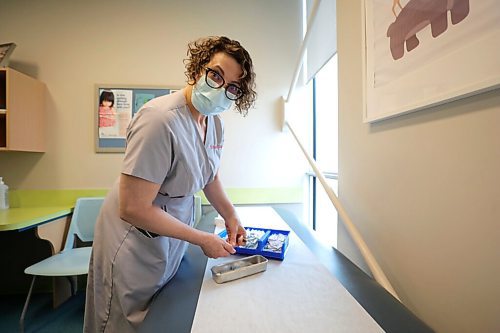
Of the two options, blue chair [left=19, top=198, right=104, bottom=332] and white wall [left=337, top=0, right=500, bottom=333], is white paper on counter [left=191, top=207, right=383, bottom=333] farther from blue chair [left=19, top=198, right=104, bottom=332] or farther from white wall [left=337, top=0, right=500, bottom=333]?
blue chair [left=19, top=198, right=104, bottom=332]

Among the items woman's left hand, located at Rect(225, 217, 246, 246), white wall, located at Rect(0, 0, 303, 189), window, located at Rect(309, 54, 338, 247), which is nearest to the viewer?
woman's left hand, located at Rect(225, 217, 246, 246)

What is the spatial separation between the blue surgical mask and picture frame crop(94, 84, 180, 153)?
1.39m

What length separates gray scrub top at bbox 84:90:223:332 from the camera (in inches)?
28.6

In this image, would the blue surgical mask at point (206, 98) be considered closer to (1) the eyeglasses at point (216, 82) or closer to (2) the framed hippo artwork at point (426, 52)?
(1) the eyeglasses at point (216, 82)

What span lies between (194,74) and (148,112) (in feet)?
0.78

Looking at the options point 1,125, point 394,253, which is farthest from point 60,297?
point 394,253

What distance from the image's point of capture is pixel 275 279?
2.43ft

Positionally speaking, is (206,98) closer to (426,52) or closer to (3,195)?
(426,52)

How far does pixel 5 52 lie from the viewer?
1.80 m

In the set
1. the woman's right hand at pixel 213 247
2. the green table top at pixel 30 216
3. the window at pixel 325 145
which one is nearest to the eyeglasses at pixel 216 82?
the woman's right hand at pixel 213 247

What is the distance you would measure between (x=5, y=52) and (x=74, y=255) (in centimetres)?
151

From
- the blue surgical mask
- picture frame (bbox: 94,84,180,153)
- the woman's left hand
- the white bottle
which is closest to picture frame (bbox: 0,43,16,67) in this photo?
picture frame (bbox: 94,84,180,153)

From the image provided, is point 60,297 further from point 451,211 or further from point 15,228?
point 451,211

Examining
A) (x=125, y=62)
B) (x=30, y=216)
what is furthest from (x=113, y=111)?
(x=30, y=216)
